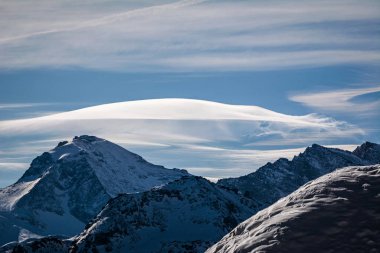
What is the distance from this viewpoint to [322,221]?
24547 mm

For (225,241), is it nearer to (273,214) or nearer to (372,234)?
(273,214)

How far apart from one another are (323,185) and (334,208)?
1483mm

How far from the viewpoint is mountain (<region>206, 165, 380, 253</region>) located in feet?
78.7

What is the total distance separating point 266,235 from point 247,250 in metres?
0.69

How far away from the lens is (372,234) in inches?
956

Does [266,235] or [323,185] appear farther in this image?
[323,185]

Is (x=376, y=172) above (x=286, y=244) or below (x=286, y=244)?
above

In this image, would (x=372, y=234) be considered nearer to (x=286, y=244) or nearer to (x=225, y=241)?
(x=286, y=244)

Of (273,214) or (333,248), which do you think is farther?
(273,214)

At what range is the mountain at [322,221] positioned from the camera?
24.0 m

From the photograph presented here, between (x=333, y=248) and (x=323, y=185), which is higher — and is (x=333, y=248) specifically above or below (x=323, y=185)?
below

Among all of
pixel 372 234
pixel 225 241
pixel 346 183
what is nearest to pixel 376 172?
pixel 346 183

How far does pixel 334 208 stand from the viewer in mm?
25219

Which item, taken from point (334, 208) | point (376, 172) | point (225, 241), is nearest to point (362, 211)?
point (334, 208)
